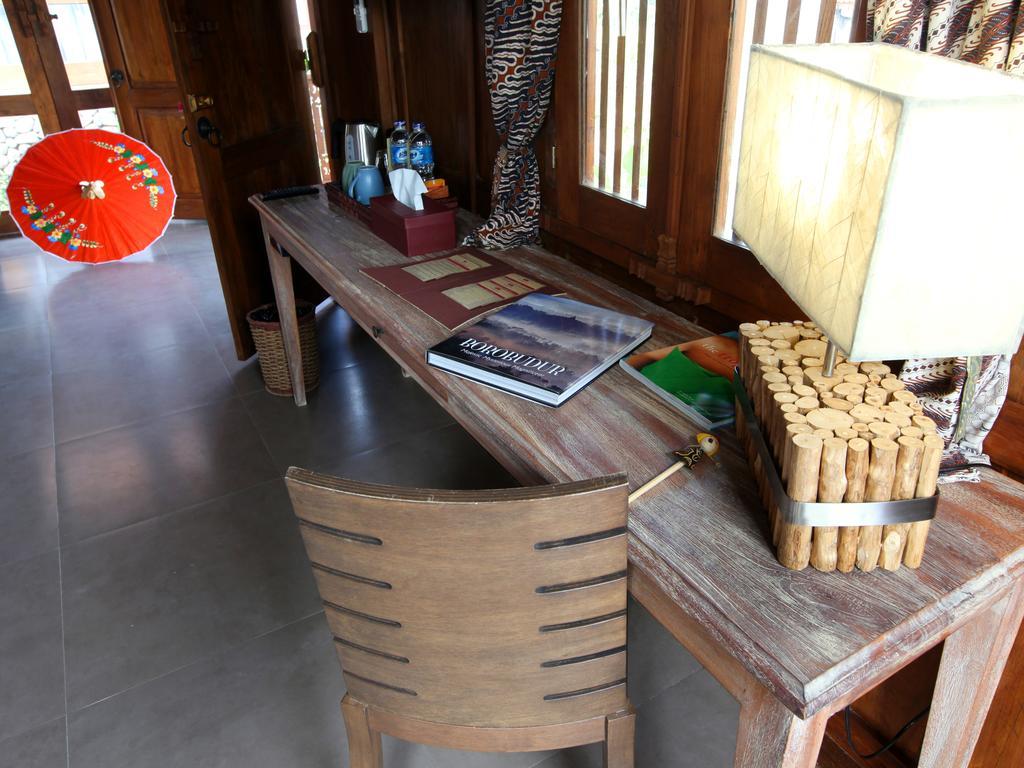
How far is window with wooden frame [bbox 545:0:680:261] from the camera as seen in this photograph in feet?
4.94

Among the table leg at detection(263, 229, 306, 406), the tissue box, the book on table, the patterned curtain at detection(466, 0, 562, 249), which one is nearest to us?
the book on table

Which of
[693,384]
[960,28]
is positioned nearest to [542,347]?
[693,384]

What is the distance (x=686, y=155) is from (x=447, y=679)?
3.66 feet

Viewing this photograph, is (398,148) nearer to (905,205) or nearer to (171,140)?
(905,205)

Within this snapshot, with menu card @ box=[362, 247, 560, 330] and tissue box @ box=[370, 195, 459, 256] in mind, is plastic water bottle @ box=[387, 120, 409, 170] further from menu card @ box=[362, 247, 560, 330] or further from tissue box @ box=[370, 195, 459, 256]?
menu card @ box=[362, 247, 560, 330]

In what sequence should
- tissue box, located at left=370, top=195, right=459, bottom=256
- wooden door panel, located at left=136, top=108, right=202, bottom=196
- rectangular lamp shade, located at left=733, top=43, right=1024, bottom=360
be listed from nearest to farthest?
rectangular lamp shade, located at left=733, top=43, right=1024, bottom=360, tissue box, located at left=370, top=195, right=459, bottom=256, wooden door panel, located at left=136, top=108, right=202, bottom=196

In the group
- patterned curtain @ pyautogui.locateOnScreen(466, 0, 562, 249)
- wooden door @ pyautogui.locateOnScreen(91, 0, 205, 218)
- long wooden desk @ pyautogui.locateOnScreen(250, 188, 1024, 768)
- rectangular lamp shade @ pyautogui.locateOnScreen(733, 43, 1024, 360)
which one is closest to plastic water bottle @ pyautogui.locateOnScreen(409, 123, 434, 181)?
patterned curtain @ pyautogui.locateOnScreen(466, 0, 562, 249)

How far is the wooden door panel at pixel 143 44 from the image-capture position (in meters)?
4.57

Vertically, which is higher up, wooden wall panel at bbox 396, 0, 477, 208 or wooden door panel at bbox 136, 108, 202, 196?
wooden wall panel at bbox 396, 0, 477, 208

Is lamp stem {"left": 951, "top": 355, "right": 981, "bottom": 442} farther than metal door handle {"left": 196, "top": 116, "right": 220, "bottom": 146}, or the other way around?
Result: metal door handle {"left": 196, "top": 116, "right": 220, "bottom": 146}

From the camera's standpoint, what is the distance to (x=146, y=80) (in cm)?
481

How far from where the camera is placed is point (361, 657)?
3.20 ft

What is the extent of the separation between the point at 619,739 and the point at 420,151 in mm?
1717

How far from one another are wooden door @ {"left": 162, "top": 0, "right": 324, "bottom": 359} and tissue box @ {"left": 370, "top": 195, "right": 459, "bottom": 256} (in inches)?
39.9
